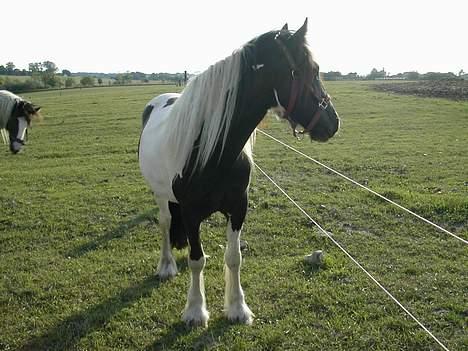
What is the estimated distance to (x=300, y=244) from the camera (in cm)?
542

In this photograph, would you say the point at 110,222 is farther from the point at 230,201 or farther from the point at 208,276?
the point at 230,201

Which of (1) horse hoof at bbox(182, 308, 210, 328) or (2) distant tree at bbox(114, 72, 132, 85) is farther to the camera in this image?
(2) distant tree at bbox(114, 72, 132, 85)

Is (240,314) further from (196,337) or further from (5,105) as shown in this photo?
(5,105)

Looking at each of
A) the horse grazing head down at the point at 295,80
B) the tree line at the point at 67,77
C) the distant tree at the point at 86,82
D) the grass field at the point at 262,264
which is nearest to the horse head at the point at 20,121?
the grass field at the point at 262,264

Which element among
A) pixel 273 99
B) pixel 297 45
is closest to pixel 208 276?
pixel 273 99

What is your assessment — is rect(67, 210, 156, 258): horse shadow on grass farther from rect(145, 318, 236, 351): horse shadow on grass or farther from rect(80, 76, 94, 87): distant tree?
rect(80, 76, 94, 87): distant tree

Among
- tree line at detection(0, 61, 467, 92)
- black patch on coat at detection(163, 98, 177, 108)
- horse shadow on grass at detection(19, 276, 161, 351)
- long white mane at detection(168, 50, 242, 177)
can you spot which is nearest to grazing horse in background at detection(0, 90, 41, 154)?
black patch on coat at detection(163, 98, 177, 108)

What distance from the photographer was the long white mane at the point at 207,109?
303 centimetres

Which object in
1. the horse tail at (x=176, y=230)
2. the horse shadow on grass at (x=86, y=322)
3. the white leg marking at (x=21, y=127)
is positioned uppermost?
the white leg marking at (x=21, y=127)

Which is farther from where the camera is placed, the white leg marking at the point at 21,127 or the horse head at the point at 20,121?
the white leg marking at the point at 21,127

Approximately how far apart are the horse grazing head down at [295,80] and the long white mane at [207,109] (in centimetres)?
22

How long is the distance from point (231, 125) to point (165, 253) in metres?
2.18

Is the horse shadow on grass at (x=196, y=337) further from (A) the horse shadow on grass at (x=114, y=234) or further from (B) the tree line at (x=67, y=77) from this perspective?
(B) the tree line at (x=67, y=77)

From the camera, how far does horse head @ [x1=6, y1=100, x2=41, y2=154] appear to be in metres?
Answer: 9.05
